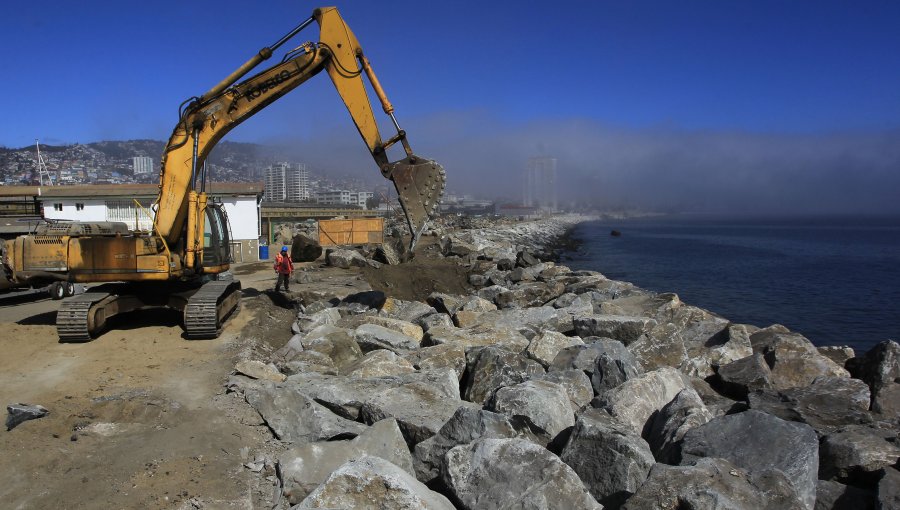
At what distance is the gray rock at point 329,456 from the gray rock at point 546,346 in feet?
11.8

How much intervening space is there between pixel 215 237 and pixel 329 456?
6643 millimetres

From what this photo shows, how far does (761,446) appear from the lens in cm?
495

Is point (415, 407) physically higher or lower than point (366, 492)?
lower

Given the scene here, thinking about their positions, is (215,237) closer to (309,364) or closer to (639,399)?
(309,364)

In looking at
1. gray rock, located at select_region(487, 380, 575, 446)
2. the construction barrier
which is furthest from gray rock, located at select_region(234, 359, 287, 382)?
the construction barrier

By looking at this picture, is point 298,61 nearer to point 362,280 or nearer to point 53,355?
point 53,355

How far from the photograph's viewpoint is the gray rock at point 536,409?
572 cm

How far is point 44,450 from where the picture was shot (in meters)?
5.44

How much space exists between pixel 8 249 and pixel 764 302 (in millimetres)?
24933

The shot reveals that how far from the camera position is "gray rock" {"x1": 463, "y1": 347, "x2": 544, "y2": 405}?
288 inches

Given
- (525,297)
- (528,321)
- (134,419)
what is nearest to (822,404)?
(528,321)

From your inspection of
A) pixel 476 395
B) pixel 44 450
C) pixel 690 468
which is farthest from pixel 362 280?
pixel 690 468

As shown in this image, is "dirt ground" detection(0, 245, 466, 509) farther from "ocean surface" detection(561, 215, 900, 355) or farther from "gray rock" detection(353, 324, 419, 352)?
"ocean surface" detection(561, 215, 900, 355)

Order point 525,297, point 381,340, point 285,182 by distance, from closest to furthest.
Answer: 1. point 381,340
2. point 525,297
3. point 285,182
